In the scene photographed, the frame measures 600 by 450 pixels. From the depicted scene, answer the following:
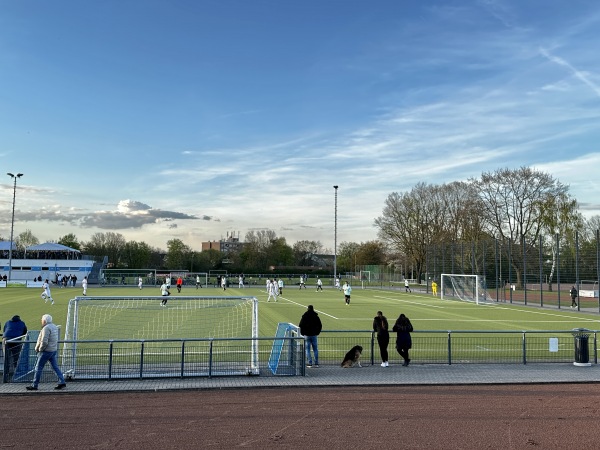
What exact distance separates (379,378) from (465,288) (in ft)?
123

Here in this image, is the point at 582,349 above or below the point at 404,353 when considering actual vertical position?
above

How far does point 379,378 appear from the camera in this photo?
13219 mm

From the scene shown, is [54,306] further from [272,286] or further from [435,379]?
[435,379]

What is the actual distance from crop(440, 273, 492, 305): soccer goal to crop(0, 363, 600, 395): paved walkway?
3117cm

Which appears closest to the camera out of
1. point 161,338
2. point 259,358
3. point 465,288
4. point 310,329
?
point 310,329

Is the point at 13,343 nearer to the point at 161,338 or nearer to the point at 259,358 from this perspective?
the point at 259,358

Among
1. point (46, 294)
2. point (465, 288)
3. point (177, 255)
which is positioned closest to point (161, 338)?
point (46, 294)

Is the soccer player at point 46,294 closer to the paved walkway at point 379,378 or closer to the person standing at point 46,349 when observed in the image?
the paved walkway at point 379,378

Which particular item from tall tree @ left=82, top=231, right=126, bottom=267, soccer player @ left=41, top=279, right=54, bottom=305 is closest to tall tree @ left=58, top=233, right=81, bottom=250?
tall tree @ left=82, top=231, right=126, bottom=267

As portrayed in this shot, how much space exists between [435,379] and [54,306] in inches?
1121

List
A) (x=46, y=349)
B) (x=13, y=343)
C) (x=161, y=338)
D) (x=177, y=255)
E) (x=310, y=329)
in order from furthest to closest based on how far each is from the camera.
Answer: (x=177, y=255), (x=161, y=338), (x=310, y=329), (x=13, y=343), (x=46, y=349)

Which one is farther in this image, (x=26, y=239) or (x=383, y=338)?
(x=26, y=239)

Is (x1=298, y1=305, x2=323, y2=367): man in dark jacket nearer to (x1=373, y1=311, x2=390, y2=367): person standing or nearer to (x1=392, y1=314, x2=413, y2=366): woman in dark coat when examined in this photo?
(x1=373, y1=311, x2=390, y2=367): person standing

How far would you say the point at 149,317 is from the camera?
27.5 meters
